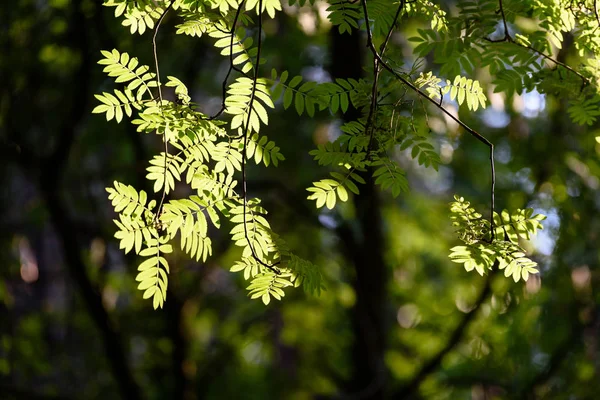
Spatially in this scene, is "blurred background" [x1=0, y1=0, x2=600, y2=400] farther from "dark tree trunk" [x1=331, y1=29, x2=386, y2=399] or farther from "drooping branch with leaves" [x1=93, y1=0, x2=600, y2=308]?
"drooping branch with leaves" [x1=93, y1=0, x2=600, y2=308]

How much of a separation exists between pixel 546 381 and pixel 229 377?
2777 millimetres

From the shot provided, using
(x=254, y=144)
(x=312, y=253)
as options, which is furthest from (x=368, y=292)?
(x=254, y=144)

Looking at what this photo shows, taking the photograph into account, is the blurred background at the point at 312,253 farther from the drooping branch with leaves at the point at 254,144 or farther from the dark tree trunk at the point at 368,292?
the drooping branch with leaves at the point at 254,144

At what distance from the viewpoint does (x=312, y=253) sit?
17.4ft

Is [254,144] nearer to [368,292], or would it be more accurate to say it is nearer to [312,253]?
[368,292]

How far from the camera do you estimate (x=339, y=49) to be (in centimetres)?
391

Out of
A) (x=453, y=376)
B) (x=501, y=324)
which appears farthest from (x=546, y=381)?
(x=453, y=376)

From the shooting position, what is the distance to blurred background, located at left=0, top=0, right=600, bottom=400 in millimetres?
3990

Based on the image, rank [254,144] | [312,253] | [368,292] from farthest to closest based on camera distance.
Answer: [312,253]
[368,292]
[254,144]

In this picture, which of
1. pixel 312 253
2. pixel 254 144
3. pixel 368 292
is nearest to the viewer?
pixel 254 144

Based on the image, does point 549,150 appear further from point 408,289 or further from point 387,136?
point 387,136

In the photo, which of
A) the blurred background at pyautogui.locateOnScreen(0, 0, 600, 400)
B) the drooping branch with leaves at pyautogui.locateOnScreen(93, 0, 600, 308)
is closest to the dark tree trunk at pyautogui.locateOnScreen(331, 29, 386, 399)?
the blurred background at pyautogui.locateOnScreen(0, 0, 600, 400)

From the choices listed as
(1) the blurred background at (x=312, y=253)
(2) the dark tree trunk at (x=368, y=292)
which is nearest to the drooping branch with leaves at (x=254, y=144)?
(1) the blurred background at (x=312, y=253)

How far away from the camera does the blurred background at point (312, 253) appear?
399 cm
